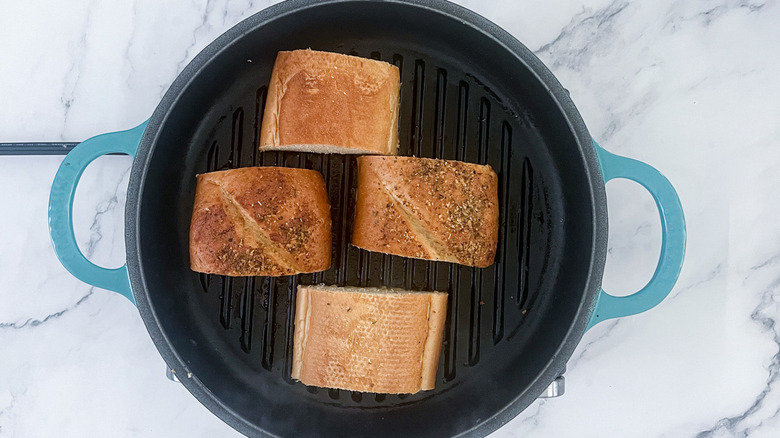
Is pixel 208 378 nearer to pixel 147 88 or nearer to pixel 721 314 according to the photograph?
pixel 147 88

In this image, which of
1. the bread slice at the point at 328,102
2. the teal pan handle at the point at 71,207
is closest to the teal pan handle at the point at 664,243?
the bread slice at the point at 328,102

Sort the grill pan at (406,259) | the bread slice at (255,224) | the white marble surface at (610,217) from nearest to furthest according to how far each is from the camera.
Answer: the bread slice at (255,224), the grill pan at (406,259), the white marble surface at (610,217)

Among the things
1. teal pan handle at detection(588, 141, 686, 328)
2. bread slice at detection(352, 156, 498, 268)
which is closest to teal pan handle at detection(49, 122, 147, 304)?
bread slice at detection(352, 156, 498, 268)

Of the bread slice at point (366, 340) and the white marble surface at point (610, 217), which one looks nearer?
the bread slice at point (366, 340)

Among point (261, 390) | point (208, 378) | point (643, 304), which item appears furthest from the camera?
point (261, 390)

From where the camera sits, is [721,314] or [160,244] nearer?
[160,244]

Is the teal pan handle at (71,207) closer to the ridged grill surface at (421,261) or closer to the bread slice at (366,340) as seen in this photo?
the ridged grill surface at (421,261)

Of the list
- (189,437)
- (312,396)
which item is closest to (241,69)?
(312,396)
